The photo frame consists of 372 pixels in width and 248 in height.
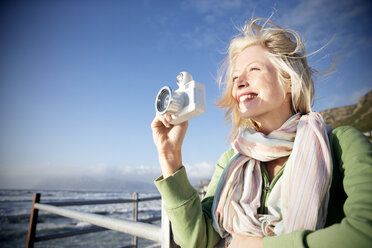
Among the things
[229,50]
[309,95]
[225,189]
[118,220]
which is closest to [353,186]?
[225,189]

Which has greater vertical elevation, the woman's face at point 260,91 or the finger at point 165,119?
the woman's face at point 260,91

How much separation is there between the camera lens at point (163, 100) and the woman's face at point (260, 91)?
43 cm

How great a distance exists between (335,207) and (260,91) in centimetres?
62

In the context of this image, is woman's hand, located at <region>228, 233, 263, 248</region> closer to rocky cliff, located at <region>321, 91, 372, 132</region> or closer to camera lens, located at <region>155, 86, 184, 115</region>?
camera lens, located at <region>155, 86, 184, 115</region>

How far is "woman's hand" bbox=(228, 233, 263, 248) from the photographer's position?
773mm

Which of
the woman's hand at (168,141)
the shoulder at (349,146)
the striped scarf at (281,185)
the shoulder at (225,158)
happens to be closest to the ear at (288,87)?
the striped scarf at (281,185)

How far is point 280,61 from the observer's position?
118cm

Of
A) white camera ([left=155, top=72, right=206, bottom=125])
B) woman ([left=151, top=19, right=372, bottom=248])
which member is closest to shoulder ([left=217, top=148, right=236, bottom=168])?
woman ([left=151, top=19, right=372, bottom=248])

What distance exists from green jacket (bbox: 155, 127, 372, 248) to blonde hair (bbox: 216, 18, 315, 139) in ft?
1.06

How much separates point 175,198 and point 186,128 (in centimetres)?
35

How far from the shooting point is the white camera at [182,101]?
35.7 inches

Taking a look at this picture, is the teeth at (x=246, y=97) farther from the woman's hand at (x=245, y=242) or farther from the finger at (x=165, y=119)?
the woman's hand at (x=245, y=242)

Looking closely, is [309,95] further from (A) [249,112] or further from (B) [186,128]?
(B) [186,128]

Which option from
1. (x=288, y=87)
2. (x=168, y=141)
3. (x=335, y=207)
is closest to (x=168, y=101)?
(x=168, y=141)
